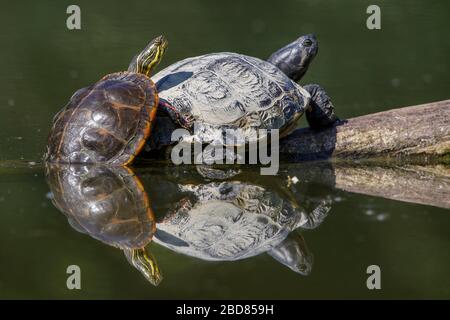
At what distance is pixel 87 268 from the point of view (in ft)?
16.3

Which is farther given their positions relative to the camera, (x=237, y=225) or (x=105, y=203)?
(x=105, y=203)

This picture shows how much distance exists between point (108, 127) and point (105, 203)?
111cm

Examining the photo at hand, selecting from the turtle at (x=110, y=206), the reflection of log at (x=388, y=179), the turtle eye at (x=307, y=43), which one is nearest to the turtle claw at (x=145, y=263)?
the turtle at (x=110, y=206)

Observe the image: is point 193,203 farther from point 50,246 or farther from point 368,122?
point 368,122

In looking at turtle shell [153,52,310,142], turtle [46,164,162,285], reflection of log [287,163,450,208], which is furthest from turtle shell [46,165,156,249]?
reflection of log [287,163,450,208]

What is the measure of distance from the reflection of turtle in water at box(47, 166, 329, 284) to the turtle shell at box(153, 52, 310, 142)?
601 mm

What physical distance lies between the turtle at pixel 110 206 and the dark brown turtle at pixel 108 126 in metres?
0.12

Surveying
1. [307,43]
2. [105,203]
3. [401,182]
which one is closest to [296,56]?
[307,43]

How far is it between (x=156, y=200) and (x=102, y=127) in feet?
3.76

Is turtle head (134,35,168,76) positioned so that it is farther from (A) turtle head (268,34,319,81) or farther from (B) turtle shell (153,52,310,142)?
(A) turtle head (268,34,319,81)

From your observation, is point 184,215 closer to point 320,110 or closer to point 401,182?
point 401,182

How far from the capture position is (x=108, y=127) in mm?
7027
